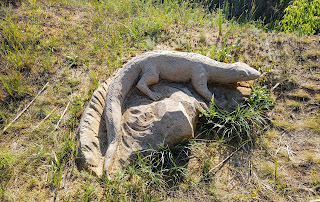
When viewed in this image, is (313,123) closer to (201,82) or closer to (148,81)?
(201,82)

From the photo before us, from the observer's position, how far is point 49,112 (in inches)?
175

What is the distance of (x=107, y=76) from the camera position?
205 inches

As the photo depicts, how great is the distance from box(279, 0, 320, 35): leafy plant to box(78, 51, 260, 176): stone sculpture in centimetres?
362

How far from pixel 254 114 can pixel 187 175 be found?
1.77m

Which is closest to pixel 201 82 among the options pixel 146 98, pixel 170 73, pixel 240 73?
pixel 170 73

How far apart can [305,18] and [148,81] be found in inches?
237

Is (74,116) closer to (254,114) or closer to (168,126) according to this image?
(168,126)

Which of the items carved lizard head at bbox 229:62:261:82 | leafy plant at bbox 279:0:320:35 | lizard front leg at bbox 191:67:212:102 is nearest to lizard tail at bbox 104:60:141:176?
lizard front leg at bbox 191:67:212:102

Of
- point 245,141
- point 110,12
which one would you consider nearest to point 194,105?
point 245,141

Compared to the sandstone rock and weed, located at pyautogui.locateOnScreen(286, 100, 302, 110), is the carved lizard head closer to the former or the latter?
the sandstone rock

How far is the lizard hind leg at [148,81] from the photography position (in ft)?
13.4

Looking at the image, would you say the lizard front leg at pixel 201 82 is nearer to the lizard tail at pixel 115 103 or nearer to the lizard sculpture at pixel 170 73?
Result: the lizard sculpture at pixel 170 73

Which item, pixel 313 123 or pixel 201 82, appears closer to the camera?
pixel 201 82

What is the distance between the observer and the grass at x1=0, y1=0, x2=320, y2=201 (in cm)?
335
